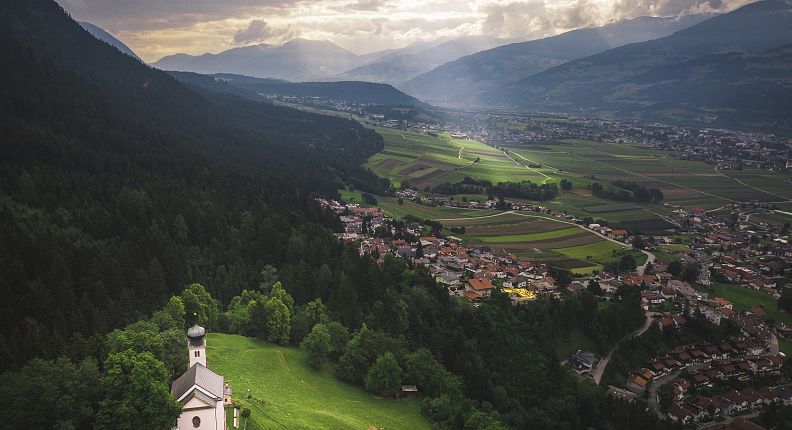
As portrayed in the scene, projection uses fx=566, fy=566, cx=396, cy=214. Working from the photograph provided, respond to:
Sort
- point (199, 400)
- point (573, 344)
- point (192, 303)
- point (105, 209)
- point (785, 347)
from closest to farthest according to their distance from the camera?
point (199, 400) < point (192, 303) < point (105, 209) < point (573, 344) < point (785, 347)

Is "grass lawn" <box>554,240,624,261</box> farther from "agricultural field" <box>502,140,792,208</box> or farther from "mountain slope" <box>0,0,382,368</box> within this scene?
"agricultural field" <box>502,140,792,208</box>

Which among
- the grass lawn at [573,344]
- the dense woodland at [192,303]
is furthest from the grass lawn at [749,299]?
the grass lawn at [573,344]

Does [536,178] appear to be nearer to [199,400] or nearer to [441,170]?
[441,170]

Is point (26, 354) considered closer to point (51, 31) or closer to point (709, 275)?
point (709, 275)

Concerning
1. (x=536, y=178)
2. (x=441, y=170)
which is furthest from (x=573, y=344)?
(x=441, y=170)

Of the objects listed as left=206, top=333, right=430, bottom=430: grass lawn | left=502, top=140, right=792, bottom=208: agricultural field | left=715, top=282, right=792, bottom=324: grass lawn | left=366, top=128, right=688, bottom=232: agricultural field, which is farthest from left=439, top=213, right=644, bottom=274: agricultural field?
left=206, top=333, right=430, bottom=430: grass lawn

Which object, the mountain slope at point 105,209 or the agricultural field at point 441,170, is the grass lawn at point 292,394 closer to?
the mountain slope at point 105,209
